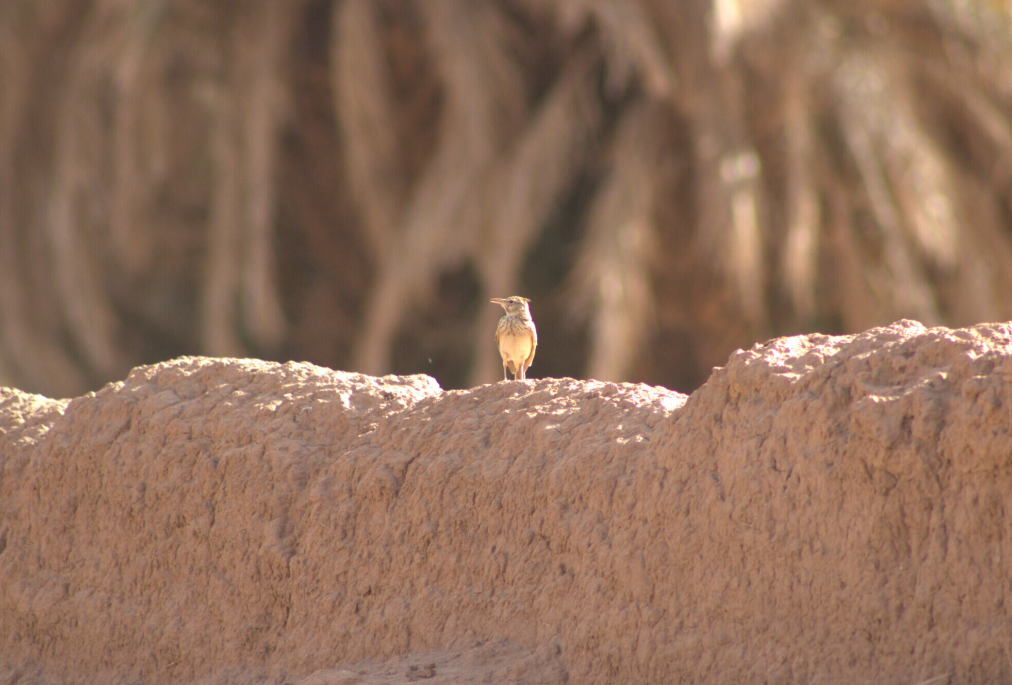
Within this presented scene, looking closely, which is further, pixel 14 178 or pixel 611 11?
pixel 14 178

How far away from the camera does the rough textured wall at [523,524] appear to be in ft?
8.89

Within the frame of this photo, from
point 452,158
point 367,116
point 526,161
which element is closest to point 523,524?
point 526,161

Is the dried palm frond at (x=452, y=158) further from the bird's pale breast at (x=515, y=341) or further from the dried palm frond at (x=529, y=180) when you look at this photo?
the bird's pale breast at (x=515, y=341)

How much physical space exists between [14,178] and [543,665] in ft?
27.0

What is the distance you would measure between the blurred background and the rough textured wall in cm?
501

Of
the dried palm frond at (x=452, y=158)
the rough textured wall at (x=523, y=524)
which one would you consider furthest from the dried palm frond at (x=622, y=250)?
the rough textured wall at (x=523, y=524)

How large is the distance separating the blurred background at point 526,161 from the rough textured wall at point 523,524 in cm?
501

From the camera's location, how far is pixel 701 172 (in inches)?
360

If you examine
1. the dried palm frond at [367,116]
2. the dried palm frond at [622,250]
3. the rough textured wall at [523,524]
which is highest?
the dried palm frond at [367,116]

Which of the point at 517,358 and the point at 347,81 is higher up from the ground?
the point at 347,81

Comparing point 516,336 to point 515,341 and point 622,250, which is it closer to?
point 515,341

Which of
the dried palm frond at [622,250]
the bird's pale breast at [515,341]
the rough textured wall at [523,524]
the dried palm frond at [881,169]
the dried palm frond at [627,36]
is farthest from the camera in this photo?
the dried palm frond at [881,169]

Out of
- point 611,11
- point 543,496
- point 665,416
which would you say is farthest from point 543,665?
point 611,11

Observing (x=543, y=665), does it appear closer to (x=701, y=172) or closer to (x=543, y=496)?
(x=543, y=496)
